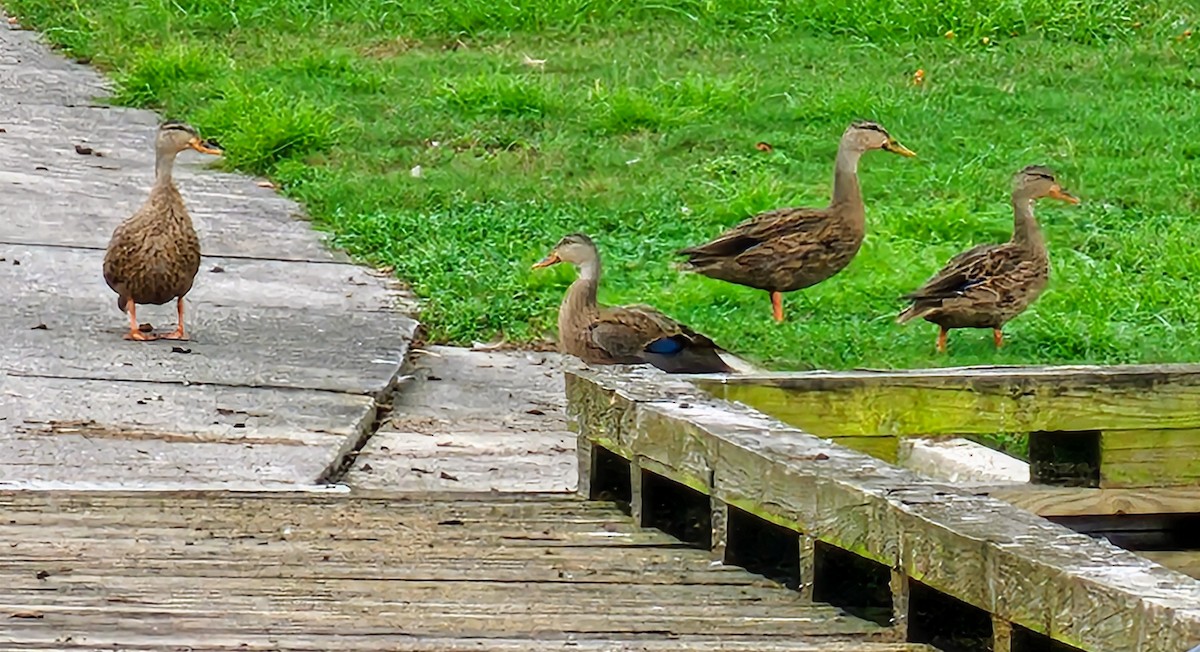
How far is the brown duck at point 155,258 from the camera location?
8867 millimetres

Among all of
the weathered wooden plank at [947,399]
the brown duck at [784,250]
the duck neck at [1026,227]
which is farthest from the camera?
the brown duck at [784,250]

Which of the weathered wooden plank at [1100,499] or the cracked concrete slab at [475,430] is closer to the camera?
the weathered wooden plank at [1100,499]

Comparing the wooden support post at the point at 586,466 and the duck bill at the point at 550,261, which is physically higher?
the duck bill at the point at 550,261

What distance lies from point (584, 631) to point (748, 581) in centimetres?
58

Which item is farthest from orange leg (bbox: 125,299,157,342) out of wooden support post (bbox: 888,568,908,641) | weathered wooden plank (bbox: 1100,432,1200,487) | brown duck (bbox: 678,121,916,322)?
wooden support post (bbox: 888,568,908,641)

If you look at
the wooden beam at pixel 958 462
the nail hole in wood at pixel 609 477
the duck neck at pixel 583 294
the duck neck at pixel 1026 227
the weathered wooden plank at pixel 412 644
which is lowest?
the wooden beam at pixel 958 462

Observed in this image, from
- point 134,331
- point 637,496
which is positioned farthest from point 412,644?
point 134,331

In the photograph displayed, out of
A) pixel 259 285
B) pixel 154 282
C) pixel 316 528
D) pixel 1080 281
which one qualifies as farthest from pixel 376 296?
pixel 316 528

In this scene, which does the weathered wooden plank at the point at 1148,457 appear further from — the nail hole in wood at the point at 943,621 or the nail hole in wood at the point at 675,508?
the nail hole in wood at the point at 943,621

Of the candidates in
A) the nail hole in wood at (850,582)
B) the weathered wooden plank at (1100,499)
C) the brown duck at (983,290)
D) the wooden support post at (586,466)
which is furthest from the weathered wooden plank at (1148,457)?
the brown duck at (983,290)

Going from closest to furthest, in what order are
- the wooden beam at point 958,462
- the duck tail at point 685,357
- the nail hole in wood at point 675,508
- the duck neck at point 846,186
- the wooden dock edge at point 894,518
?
1. the wooden dock edge at point 894,518
2. the nail hole in wood at point 675,508
3. the wooden beam at point 958,462
4. the duck tail at point 685,357
5. the duck neck at point 846,186

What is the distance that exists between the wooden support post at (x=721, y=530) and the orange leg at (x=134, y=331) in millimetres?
4791

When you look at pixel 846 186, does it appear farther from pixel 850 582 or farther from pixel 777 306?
pixel 850 582

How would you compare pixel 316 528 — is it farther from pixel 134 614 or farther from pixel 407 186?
pixel 407 186
